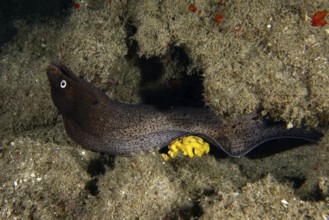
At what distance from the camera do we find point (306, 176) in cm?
461

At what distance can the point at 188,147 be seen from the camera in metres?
4.59

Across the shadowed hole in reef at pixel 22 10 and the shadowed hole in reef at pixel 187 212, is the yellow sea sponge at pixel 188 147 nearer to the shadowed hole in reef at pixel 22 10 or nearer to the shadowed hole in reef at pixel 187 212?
the shadowed hole in reef at pixel 187 212

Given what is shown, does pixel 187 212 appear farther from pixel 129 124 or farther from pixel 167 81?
pixel 167 81

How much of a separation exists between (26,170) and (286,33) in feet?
14.0

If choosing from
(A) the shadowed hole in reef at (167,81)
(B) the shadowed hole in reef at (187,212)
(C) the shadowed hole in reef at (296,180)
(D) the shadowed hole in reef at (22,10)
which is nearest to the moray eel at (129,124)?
(A) the shadowed hole in reef at (167,81)

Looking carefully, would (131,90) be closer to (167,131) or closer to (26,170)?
(167,131)

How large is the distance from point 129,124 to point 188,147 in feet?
4.06

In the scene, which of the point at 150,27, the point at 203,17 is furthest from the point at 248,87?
the point at 150,27

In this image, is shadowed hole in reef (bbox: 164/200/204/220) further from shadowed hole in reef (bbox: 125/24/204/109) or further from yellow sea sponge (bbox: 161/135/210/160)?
shadowed hole in reef (bbox: 125/24/204/109)

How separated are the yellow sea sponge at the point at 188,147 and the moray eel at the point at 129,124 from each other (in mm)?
119

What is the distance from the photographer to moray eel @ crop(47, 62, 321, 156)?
14.8 feet

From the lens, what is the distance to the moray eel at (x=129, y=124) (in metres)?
4.52

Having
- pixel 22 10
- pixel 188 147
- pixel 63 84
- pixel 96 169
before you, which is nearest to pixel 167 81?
pixel 188 147

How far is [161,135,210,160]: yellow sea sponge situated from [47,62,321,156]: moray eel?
12 cm
